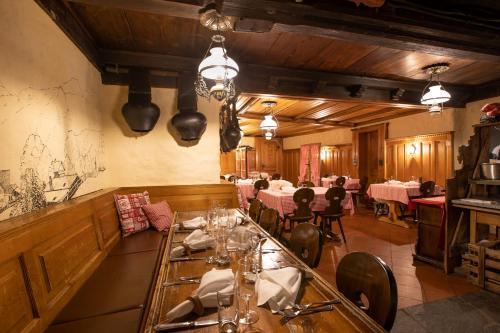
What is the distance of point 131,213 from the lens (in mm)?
2922

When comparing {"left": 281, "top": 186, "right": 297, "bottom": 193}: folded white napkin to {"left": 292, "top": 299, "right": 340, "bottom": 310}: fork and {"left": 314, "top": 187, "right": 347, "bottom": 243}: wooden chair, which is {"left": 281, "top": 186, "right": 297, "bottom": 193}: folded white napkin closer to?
{"left": 314, "top": 187, "right": 347, "bottom": 243}: wooden chair

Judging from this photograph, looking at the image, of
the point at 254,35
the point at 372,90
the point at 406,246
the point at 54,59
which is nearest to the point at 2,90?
the point at 54,59

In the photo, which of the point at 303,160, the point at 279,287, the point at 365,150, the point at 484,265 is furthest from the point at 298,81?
the point at 303,160

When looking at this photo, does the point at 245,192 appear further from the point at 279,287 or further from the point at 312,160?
the point at 279,287

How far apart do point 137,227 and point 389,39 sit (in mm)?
3225

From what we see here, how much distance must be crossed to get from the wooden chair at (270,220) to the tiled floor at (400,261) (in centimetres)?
105

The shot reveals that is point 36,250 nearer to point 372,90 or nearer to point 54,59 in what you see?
point 54,59

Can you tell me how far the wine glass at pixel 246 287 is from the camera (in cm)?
87

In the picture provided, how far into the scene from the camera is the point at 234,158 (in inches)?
404

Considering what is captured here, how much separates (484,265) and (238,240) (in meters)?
2.55

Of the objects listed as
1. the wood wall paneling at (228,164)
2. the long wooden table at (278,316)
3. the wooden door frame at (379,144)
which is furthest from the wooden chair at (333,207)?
the wood wall paneling at (228,164)

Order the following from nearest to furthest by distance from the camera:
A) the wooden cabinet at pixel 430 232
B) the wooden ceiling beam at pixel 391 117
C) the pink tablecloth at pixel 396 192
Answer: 1. the wooden cabinet at pixel 430 232
2. the pink tablecloth at pixel 396 192
3. the wooden ceiling beam at pixel 391 117

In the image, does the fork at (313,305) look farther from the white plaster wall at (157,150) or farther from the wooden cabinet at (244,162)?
the wooden cabinet at (244,162)

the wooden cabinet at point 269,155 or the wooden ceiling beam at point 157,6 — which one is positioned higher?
the wooden ceiling beam at point 157,6
